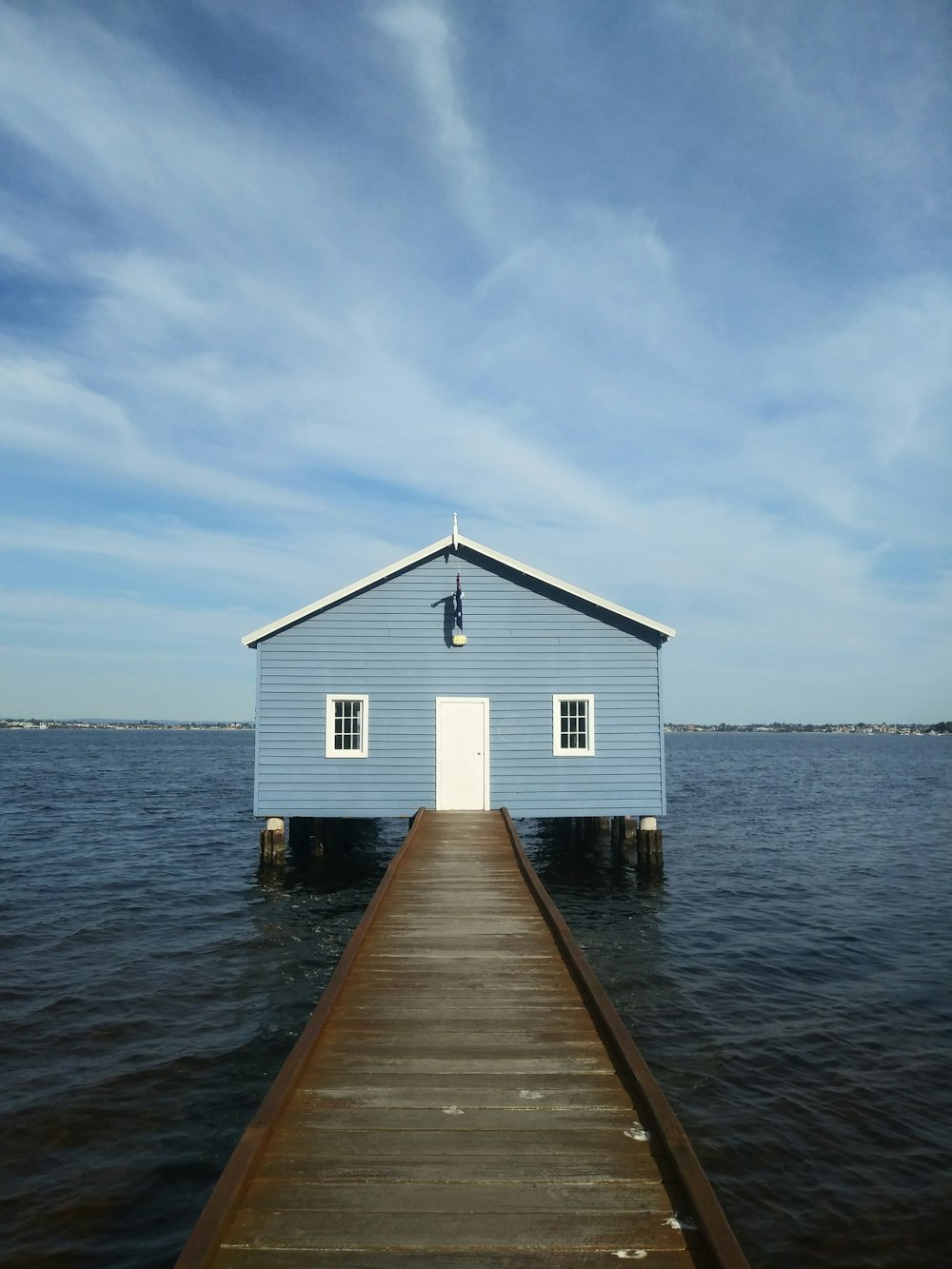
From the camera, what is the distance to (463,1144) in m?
4.84

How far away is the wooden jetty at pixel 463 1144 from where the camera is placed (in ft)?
13.2

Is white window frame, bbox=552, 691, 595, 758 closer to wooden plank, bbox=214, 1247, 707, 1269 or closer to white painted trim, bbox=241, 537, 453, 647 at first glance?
white painted trim, bbox=241, 537, 453, 647

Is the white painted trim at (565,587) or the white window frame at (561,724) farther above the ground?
the white painted trim at (565,587)

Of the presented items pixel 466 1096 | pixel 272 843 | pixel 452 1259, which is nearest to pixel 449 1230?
pixel 452 1259

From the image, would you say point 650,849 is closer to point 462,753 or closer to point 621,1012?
point 462,753

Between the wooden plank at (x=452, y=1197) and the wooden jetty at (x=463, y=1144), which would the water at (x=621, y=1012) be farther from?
the wooden plank at (x=452, y=1197)

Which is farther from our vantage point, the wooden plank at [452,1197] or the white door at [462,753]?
the white door at [462,753]

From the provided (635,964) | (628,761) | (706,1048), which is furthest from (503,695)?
(706,1048)

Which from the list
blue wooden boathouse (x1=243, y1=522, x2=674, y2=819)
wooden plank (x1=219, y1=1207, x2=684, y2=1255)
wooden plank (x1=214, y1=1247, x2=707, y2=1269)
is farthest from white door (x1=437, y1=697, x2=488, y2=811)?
wooden plank (x1=214, y1=1247, x2=707, y2=1269)

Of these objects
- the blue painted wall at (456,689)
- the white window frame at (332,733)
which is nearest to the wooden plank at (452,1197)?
the blue painted wall at (456,689)

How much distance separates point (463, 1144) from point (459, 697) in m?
13.3

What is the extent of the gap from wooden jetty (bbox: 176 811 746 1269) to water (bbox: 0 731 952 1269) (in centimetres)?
193

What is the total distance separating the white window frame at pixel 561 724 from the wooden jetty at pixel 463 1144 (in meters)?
10.1

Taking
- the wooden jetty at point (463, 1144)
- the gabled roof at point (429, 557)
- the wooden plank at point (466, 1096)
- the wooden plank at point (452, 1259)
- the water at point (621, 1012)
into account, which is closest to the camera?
the wooden plank at point (452, 1259)
